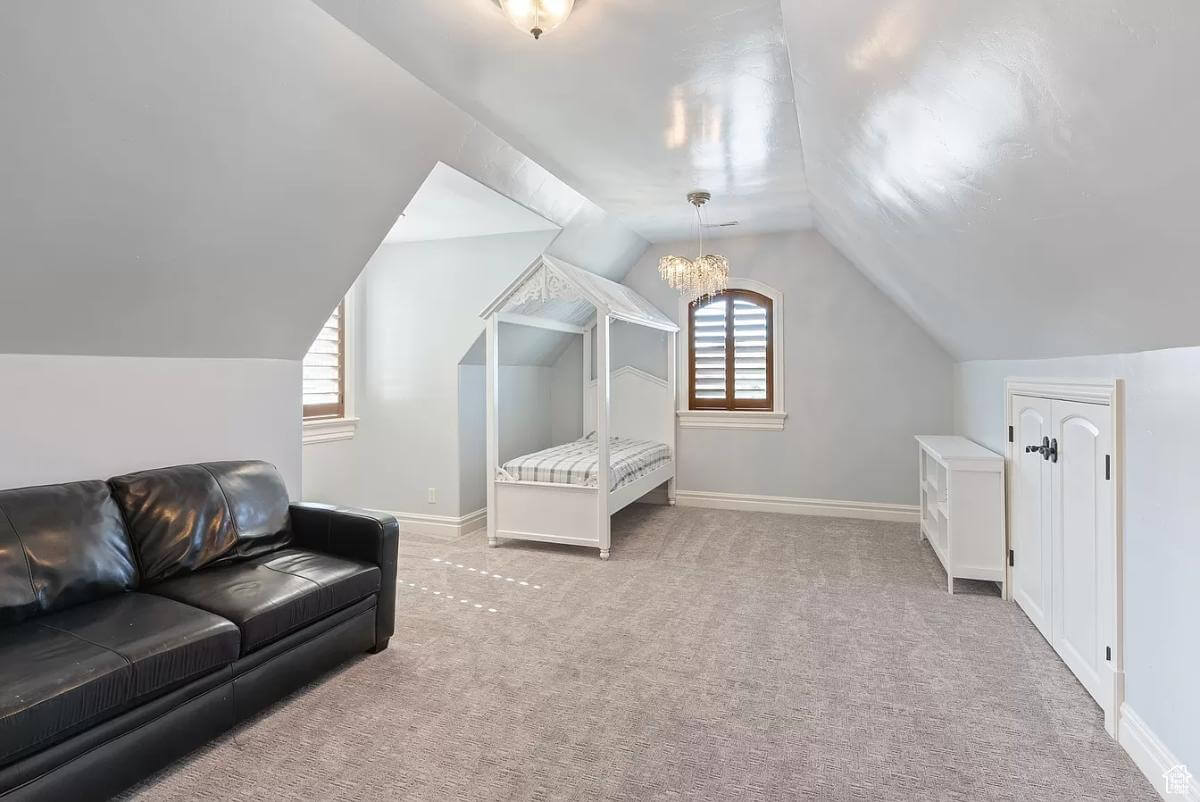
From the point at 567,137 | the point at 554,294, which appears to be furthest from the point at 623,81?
the point at 554,294

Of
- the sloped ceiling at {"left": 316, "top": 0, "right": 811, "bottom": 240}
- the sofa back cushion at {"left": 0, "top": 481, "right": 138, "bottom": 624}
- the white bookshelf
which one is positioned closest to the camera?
the sofa back cushion at {"left": 0, "top": 481, "right": 138, "bottom": 624}

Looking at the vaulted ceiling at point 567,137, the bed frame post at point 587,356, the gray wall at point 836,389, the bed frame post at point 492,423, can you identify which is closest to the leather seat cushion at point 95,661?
the vaulted ceiling at point 567,137

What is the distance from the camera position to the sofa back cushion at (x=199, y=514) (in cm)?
252

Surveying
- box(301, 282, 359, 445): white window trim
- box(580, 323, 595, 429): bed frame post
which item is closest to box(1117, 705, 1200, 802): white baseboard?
box(580, 323, 595, 429): bed frame post

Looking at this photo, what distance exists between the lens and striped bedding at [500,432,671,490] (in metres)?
4.49

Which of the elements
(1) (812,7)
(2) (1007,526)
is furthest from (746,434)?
(1) (812,7)

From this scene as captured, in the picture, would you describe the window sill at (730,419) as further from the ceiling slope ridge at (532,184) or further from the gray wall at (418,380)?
the gray wall at (418,380)

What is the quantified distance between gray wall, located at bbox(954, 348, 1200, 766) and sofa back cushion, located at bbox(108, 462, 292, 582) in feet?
11.4

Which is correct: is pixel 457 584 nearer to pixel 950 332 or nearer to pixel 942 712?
pixel 942 712

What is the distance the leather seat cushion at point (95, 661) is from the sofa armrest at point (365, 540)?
733mm

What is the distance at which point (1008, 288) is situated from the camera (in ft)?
8.33

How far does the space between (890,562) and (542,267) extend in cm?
330

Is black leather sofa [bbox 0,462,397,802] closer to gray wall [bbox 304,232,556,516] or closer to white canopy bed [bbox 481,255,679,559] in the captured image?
white canopy bed [bbox 481,255,679,559]

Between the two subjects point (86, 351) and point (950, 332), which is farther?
point (950, 332)
